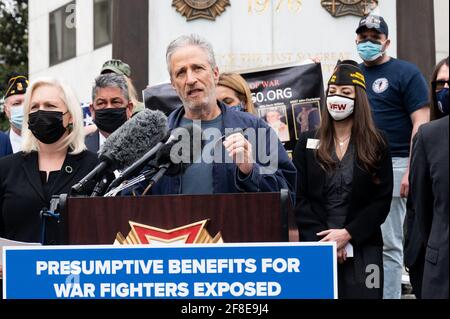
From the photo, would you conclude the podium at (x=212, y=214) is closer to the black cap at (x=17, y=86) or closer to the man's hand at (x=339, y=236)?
the man's hand at (x=339, y=236)

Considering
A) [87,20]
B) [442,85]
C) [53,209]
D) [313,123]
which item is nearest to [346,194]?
[442,85]

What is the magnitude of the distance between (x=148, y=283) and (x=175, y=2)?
7990mm

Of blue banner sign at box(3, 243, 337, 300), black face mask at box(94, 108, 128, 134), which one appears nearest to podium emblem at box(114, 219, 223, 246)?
blue banner sign at box(3, 243, 337, 300)

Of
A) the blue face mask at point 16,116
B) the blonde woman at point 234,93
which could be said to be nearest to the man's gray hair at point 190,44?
the blonde woman at point 234,93

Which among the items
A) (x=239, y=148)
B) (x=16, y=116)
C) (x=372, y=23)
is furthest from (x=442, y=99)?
(x=16, y=116)

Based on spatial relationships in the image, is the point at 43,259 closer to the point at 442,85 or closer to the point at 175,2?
the point at 442,85

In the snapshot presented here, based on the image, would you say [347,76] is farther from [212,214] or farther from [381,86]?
[212,214]

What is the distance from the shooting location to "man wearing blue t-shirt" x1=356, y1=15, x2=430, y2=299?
7594 millimetres

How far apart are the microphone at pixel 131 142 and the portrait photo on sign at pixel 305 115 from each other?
3978 mm

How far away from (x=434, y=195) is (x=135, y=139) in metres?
1.25

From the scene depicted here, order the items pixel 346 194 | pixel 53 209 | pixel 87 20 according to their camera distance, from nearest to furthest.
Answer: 1. pixel 53 209
2. pixel 346 194
3. pixel 87 20

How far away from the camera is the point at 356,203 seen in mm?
6516

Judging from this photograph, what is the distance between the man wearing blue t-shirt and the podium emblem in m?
4.03
